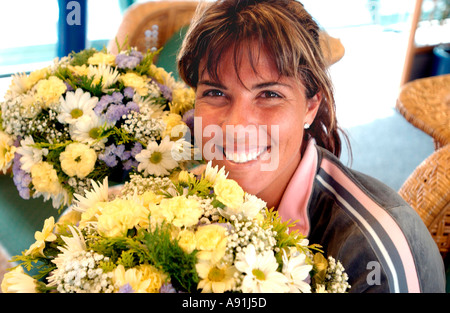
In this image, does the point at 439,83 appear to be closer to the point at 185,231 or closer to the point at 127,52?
the point at 127,52

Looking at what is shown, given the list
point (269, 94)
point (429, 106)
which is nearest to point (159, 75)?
point (269, 94)

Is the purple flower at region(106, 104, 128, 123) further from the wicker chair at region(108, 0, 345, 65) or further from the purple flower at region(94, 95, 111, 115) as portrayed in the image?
the wicker chair at region(108, 0, 345, 65)

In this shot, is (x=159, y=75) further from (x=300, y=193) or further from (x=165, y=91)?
(x=300, y=193)

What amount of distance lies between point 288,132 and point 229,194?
0.29m

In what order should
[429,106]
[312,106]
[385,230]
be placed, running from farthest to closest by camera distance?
1. [429,106]
2. [312,106]
3. [385,230]

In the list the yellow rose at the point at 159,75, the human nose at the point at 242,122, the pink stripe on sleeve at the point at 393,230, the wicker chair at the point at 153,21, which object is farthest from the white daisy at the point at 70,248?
the wicker chair at the point at 153,21

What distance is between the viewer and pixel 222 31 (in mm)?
884

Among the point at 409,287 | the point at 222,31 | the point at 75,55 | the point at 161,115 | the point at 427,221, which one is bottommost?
the point at 427,221

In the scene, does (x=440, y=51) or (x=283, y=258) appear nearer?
(x=283, y=258)

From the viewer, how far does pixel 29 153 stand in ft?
3.50
